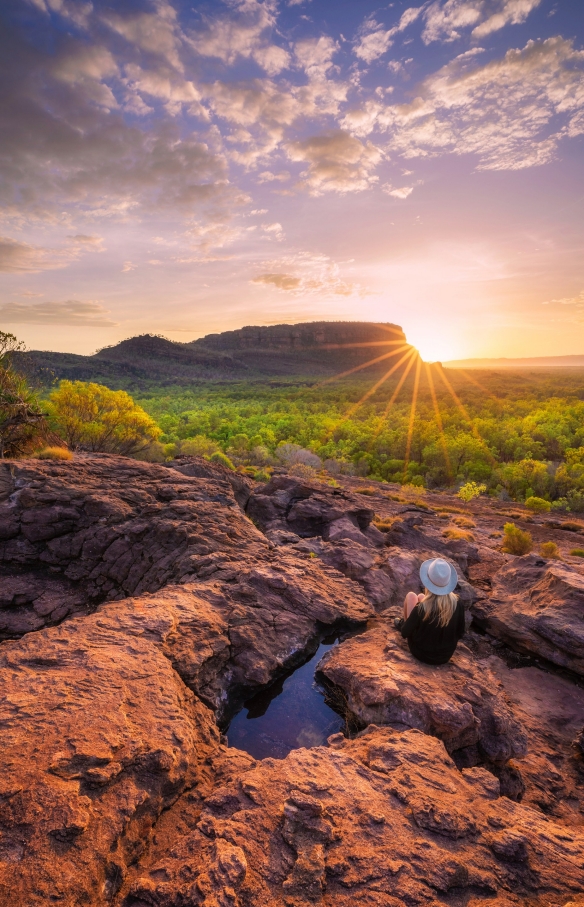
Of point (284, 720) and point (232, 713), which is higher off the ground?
point (232, 713)

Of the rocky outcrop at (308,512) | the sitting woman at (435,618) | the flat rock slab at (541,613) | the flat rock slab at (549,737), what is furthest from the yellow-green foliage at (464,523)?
the sitting woman at (435,618)

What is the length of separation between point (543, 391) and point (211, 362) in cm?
11071

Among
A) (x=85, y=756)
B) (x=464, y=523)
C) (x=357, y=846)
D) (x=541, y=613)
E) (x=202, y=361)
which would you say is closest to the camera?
(x=357, y=846)

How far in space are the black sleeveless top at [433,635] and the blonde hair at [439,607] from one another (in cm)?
7

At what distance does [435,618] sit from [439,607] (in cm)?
20

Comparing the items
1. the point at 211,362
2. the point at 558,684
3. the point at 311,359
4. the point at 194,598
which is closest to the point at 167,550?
the point at 194,598

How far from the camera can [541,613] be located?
8609mm

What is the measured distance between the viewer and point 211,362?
154m

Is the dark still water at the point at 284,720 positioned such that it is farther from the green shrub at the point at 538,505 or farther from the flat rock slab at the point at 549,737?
the green shrub at the point at 538,505

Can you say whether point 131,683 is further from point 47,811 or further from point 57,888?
point 57,888

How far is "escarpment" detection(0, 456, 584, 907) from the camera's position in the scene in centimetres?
307

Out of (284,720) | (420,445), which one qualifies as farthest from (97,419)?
(420,445)

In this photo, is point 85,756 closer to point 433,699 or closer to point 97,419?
point 433,699

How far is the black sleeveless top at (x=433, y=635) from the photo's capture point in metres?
5.90
